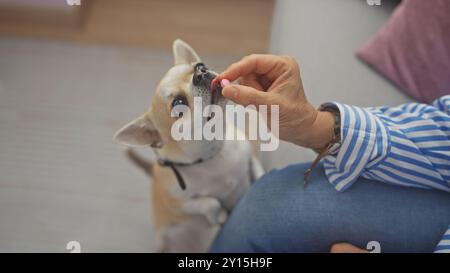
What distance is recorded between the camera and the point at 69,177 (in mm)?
1110

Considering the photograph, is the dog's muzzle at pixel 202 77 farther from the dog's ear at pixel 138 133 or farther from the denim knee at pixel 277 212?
the denim knee at pixel 277 212

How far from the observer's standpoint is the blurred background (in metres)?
0.78

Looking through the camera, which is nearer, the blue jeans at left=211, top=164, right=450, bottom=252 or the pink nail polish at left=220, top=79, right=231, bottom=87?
the pink nail polish at left=220, top=79, right=231, bottom=87

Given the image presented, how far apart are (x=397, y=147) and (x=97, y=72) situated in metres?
0.64

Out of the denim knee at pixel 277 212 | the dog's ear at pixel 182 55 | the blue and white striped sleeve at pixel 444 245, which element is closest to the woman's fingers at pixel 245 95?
the dog's ear at pixel 182 55

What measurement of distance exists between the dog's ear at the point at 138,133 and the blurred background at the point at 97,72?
78 mm

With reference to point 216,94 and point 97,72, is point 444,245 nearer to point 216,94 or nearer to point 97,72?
point 216,94

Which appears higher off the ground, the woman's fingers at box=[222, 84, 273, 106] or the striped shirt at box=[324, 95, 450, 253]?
the woman's fingers at box=[222, 84, 273, 106]

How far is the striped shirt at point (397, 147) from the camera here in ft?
2.57

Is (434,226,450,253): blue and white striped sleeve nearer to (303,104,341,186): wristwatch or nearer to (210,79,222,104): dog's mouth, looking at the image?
(303,104,341,186): wristwatch

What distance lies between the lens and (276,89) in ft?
2.29

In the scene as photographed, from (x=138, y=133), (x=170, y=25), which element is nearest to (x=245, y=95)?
(x=138, y=133)

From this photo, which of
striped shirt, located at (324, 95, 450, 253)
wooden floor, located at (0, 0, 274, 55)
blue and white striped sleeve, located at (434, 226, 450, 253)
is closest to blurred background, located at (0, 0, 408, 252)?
wooden floor, located at (0, 0, 274, 55)

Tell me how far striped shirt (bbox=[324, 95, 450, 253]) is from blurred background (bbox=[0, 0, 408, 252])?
4.1 inches
